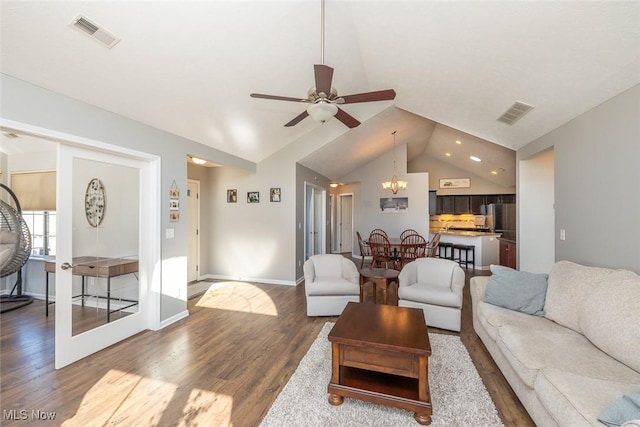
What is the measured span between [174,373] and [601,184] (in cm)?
424

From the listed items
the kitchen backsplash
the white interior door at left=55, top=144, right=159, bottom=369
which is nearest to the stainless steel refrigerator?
the kitchen backsplash

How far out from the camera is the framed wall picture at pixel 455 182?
30.5 ft

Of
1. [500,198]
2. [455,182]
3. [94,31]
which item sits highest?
[94,31]

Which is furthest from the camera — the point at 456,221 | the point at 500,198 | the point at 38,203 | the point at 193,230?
the point at 456,221

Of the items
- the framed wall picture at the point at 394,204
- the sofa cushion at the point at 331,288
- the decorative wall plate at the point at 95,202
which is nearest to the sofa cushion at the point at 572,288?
the sofa cushion at the point at 331,288

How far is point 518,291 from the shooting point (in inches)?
101

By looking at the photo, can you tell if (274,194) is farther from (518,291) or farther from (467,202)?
(467,202)

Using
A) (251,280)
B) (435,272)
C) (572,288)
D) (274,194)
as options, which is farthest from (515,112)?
(251,280)

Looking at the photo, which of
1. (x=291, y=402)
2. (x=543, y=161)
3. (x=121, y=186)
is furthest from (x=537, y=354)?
(x=121, y=186)

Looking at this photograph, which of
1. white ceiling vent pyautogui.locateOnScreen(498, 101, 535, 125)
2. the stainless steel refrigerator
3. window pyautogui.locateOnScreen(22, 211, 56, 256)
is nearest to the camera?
white ceiling vent pyautogui.locateOnScreen(498, 101, 535, 125)

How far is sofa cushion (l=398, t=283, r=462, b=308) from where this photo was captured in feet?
10.2

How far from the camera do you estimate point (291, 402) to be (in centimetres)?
190

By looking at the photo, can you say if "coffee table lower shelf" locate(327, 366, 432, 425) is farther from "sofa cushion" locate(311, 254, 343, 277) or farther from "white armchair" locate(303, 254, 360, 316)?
"sofa cushion" locate(311, 254, 343, 277)

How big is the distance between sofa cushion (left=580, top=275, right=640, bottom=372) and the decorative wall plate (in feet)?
14.7
